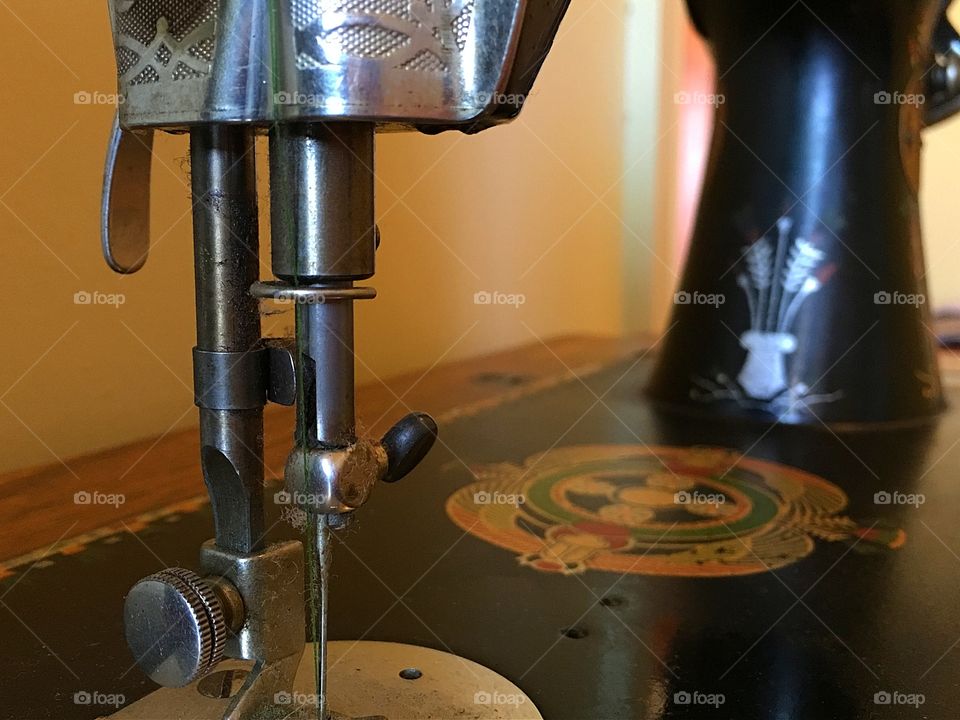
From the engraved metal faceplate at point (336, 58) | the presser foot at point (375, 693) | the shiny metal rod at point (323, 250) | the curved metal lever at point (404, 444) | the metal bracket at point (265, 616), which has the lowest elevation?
the presser foot at point (375, 693)

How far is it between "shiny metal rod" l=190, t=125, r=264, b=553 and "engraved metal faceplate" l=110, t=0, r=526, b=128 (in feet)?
0.15

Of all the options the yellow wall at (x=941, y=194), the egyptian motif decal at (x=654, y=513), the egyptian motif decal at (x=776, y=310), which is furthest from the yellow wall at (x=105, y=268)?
the yellow wall at (x=941, y=194)

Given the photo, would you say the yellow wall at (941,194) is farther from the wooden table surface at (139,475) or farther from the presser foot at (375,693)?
the presser foot at (375,693)

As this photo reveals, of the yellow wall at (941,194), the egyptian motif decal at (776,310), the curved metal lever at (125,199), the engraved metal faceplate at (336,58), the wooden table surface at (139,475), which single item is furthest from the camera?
the yellow wall at (941,194)

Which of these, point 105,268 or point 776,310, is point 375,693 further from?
point 776,310

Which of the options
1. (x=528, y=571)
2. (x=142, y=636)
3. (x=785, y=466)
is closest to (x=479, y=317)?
(x=785, y=466)

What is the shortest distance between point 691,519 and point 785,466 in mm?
231

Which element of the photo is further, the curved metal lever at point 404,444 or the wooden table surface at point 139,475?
the wooden table surface at point 139,475

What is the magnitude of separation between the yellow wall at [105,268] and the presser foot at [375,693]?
0.21 m

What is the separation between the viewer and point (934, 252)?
2.54m

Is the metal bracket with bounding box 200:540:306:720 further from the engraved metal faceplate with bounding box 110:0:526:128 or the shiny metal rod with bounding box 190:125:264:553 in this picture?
the engraved metal faceplate with bounding box 110:0:526:128

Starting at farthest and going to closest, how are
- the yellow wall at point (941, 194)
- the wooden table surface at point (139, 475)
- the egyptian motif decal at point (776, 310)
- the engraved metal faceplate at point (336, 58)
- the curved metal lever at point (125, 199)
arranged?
the yellow wall at point (941, 194) → the egyptian motif decal at point (776, 310) → the wooden table surface at point (139, 475) → the curved metal lever at point (125, 199) → the engraved metal faceplate at point (336, 58)

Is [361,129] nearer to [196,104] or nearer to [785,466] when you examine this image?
[196,104]

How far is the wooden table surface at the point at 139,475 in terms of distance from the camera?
2.61 feet
